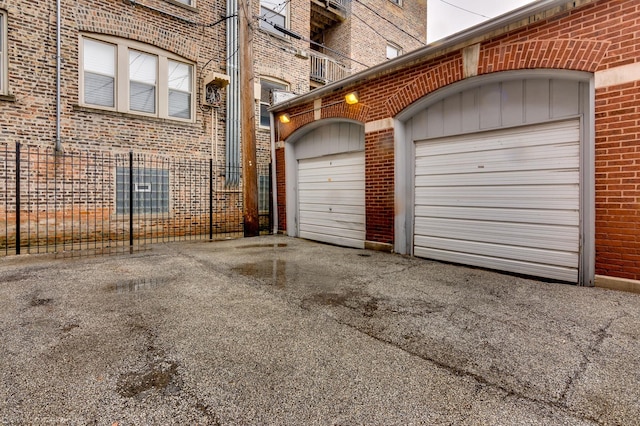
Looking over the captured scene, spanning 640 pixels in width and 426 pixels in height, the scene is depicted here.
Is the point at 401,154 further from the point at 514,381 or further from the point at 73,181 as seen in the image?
the point at 73,181

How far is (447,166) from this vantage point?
18.7ft

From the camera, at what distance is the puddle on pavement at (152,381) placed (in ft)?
6.17

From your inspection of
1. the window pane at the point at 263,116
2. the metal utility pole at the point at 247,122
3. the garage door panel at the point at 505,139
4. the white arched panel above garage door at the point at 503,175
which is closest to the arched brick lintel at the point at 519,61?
the white arched panel above garage door at the point at 503,175

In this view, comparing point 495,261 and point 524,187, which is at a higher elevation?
point 524,187

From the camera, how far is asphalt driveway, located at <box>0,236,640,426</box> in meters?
1.72

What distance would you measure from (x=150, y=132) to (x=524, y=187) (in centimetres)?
863

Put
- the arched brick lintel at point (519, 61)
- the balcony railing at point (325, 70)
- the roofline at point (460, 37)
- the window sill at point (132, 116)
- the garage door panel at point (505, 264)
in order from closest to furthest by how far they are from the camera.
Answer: the arched brick lintel at point (519, 61) < the roofline at point (460, 37) < the garage door panel at point (505, 264) < the window sill at point (132, 116) < the balcony railing at point (325, 70)

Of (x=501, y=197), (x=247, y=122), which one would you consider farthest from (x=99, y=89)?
(x=501, y=197)

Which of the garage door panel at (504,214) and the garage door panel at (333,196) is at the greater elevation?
the garage door panel at (333,196)

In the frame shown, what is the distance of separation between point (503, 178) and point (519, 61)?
169 cm

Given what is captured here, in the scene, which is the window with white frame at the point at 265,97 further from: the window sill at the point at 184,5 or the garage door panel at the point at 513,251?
the garage door panel at the point at 513,251

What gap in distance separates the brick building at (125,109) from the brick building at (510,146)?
3966mm

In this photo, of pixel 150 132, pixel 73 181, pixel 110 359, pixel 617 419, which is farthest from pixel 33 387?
pixel 150 132

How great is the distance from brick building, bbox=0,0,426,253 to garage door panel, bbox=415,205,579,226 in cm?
567
